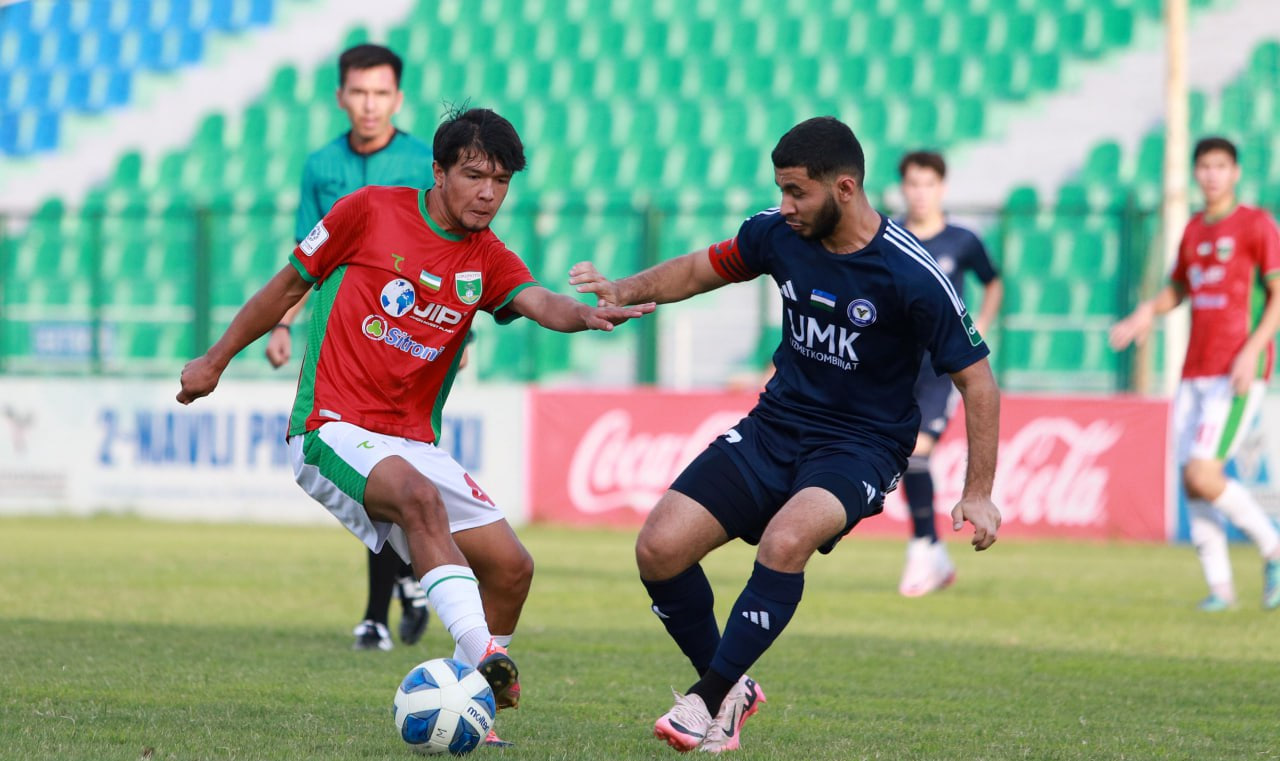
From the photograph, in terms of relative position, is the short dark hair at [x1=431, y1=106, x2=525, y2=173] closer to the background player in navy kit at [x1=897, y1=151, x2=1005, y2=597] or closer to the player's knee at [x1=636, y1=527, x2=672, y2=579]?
the player's knee at [x1=636, y1=527, x2=672, y2=579]

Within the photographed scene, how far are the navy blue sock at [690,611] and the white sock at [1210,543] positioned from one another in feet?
15.4

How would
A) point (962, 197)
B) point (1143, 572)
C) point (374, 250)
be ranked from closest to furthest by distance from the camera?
point (374, 250), point (1143, 572), point (962, 197)

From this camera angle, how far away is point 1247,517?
357 inches

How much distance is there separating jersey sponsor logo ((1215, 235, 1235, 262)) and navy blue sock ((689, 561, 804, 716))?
5139mm

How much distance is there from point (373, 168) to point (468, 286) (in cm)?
190

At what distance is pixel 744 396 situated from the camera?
13.4 metres

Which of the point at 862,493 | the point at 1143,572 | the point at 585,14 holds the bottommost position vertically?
the point at 1143,572

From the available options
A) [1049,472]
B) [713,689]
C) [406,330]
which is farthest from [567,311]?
[1049,472]

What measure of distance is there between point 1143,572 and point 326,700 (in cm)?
708

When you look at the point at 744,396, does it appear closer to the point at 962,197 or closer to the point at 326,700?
the point at 962,197

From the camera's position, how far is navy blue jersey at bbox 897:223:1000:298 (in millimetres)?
9336

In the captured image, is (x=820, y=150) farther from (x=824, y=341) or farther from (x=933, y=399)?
(x=933, y=399)

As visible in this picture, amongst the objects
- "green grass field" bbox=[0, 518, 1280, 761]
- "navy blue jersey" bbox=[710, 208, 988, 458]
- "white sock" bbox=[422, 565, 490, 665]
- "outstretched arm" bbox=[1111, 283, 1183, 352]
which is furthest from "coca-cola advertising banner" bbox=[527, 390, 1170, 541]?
"white sock" bbox=[422, 565, 490, 665]

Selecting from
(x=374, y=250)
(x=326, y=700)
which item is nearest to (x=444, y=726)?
(x=326, y=700)
